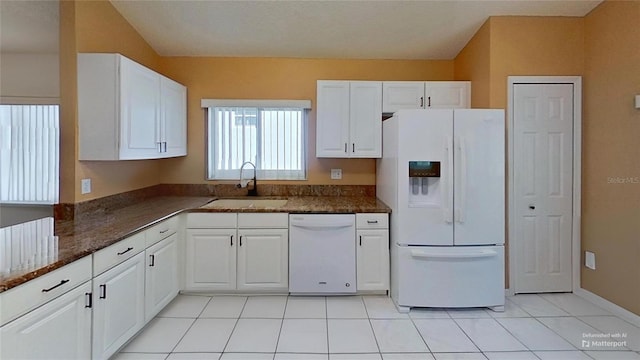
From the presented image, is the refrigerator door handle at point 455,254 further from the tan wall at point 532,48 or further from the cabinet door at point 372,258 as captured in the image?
the tan wall at point 532,48

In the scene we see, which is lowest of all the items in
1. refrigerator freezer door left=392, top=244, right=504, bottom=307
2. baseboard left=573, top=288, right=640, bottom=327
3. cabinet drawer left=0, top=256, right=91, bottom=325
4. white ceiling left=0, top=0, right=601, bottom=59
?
baseboard left=573, top=288, right=640, bottom=327

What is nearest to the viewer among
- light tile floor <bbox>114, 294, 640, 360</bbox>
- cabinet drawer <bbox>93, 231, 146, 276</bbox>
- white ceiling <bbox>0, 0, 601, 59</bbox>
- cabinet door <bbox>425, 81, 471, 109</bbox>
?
cabinet drawer <bbox>93, 231, 146, 276</bbox>

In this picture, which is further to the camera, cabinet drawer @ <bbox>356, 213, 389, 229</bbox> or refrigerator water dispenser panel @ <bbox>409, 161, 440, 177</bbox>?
cabinet drawer @ <bbox>356, 213, 389, 229</bbox>

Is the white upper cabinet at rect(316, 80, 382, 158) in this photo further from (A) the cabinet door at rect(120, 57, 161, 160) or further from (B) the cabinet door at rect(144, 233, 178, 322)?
(B) the cabinet door at rect(144, 233, 178, 322)

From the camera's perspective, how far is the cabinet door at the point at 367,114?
11.6 feet

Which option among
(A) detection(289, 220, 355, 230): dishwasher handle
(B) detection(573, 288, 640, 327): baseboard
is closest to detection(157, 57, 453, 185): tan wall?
(A) detection(289, 220, 355, 230): dishwasher handle

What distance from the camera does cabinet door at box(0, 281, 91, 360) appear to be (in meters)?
1.39

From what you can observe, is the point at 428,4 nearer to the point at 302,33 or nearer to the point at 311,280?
the point at 302,33

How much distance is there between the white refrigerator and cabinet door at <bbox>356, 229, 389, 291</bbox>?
268 mm

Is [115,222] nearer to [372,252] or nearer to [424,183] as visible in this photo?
[372,252]

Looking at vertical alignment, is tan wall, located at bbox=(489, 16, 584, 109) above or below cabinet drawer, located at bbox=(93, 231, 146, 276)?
above

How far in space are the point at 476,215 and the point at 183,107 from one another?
3.10 meters

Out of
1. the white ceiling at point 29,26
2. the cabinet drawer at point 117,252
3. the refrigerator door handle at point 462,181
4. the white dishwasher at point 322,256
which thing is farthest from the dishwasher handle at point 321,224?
the white ceiling at point 29,26

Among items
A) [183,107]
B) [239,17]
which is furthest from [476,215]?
[183,107]
